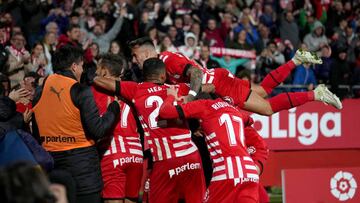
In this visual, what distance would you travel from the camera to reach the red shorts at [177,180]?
887 centimetres

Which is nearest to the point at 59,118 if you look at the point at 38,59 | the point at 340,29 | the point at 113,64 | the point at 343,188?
the point at 113,64

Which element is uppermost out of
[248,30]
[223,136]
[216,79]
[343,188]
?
[248,30]

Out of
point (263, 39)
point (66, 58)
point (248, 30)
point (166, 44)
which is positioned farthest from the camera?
point (263, 39)

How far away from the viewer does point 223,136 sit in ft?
26.5

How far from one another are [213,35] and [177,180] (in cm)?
944

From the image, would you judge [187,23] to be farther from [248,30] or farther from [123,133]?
[123,133]

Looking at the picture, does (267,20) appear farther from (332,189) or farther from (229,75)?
(229,75)

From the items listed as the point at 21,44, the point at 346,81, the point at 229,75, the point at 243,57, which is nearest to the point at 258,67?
the point at 243,57

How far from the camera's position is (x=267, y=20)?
2000 cm

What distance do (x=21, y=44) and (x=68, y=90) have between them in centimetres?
645

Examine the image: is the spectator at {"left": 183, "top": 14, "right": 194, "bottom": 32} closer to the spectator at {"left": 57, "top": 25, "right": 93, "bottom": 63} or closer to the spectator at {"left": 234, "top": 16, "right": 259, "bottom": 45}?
the spectator at {"left": 234, "top": 16, "right": 259, "bottom": 45}

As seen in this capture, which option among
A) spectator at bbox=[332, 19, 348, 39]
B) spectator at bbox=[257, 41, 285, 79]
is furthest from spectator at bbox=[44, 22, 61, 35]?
spectator at bbox=[332, 19, 348, 39]

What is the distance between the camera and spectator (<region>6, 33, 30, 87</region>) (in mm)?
13625

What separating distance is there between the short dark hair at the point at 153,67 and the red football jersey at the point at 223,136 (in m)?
0.73
